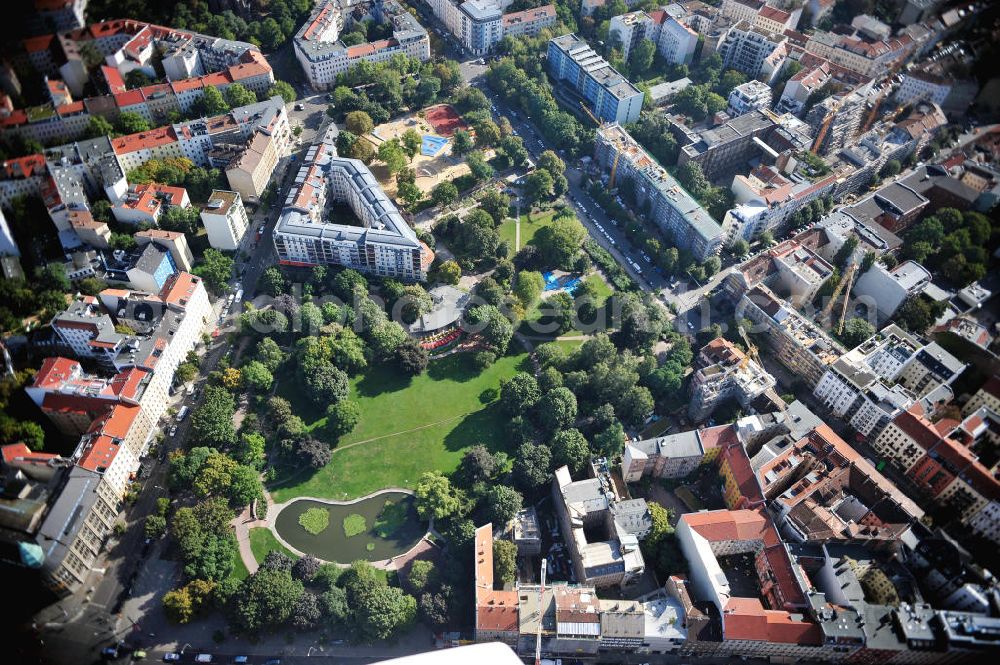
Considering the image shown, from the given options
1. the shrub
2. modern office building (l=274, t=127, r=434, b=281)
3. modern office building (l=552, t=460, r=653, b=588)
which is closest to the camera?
modern office building (l=552, t=460, r=653, b=588)

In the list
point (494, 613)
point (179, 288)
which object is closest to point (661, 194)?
point (494, 613)

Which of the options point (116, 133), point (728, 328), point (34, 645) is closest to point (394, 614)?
point (34, 645)

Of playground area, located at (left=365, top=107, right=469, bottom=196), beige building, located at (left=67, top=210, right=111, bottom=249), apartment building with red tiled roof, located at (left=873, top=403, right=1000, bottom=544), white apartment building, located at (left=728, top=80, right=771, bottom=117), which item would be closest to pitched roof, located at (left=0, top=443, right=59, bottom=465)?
beige building, located at (left=67, top=210, right=111, bottom=249)

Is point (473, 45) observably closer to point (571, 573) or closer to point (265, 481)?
point (265, 481)

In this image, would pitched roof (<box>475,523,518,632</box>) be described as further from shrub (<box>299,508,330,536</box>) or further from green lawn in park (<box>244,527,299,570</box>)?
green lawn in park (<box>244,527,299,570</box>)

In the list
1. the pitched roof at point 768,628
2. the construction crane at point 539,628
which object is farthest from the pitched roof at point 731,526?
the construction crane at point 539,628

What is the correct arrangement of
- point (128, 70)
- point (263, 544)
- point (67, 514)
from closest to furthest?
point (67, 514), point (263, 544), point (128, 70)

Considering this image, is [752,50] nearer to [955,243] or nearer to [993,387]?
[955,243]
